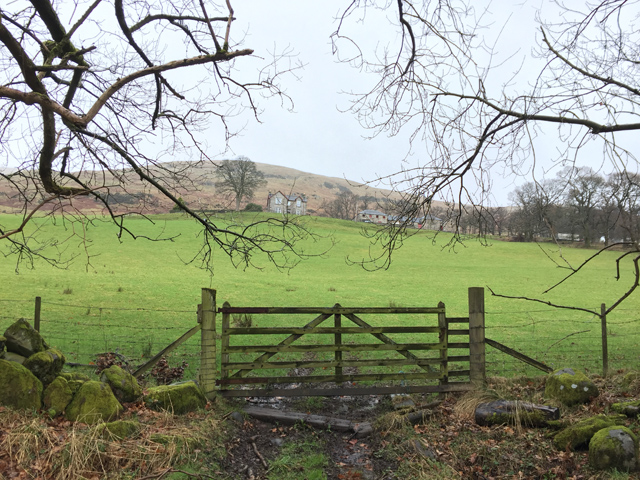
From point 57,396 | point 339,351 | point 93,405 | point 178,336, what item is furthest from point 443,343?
point 178,336

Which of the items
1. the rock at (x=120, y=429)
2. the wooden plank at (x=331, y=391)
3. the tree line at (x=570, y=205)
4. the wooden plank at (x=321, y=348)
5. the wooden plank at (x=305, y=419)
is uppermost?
the tree line at (x=570, y=205)

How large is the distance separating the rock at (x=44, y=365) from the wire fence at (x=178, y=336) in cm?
304

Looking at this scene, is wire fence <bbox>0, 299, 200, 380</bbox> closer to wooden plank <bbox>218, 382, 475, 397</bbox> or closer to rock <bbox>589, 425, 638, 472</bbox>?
wooden plank <bbox>218, 382, 475, 397</bbox>

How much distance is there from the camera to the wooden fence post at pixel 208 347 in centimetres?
674

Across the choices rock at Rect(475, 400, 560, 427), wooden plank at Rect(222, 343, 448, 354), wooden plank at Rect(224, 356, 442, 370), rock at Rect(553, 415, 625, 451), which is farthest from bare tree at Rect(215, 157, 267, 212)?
rock at Rect(553, 415, 625, 451)

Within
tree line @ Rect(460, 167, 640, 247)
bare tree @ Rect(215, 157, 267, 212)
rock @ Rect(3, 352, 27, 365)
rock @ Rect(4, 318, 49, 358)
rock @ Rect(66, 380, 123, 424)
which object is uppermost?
bare tree @ Rect(215, 157, 267, 212)

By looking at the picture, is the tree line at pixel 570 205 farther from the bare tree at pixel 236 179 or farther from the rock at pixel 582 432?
the bare tree at pixel 236 179

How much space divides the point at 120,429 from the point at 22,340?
1972 millimetres

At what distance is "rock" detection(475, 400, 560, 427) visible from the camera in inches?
226

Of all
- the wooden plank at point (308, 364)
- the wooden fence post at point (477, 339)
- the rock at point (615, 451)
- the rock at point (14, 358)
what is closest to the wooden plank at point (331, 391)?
the wooden fence post at point (477, 339)

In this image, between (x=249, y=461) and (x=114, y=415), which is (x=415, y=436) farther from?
(x=114, y=415)

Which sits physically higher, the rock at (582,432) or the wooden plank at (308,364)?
the wooden plank at (308,364)

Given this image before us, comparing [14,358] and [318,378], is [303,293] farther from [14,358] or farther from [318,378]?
[14,358]

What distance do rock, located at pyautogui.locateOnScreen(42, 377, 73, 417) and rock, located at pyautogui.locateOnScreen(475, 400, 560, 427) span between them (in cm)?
552
